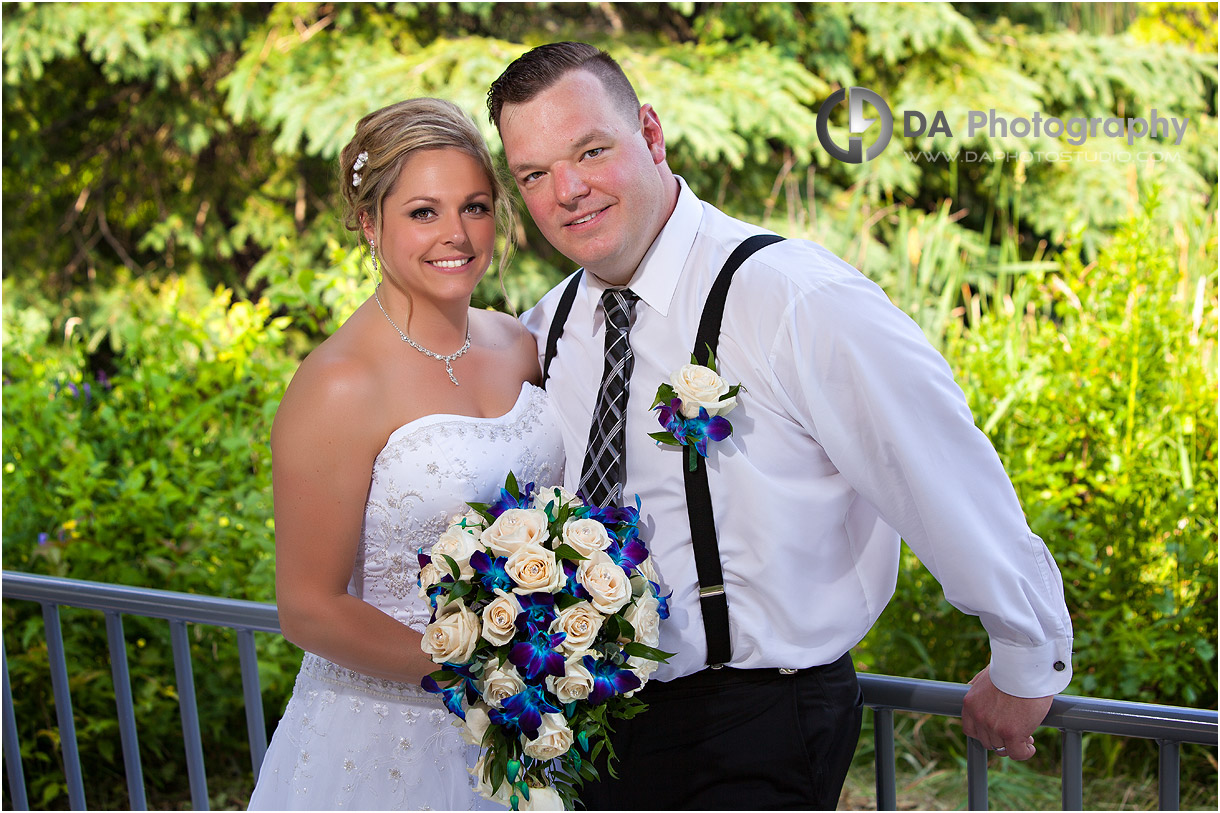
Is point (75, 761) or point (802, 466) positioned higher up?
point (802, 466)

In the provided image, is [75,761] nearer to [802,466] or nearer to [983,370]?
[802,466]

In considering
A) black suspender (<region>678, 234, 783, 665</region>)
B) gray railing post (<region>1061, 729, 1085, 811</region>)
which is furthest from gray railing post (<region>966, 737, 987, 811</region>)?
black suspender (<region>678, 234, 783, 665</region>)

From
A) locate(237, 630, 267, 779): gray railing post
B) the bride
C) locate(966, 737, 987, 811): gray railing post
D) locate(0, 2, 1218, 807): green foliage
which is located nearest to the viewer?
locate(966, 737, 987, 811): gray railing post

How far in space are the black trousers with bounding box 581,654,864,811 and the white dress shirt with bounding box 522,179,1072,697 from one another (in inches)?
2.2

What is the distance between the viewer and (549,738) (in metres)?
1.66

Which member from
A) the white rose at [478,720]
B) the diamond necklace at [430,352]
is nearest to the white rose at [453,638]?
the white rose at [478,720]

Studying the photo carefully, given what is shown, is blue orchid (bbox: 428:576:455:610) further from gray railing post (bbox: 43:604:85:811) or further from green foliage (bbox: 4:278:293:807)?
green foliage (bbox: 4:278:293:807)

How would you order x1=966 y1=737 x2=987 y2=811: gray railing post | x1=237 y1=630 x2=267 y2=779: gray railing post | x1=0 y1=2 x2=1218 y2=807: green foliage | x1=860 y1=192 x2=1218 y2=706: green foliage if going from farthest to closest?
x1=0 y1=2 x2=1218 y2=807: green foliage → x1=860 y1=192 x2=1218 y2=706: green foliage → x1=237 y1=630 x2=267 y2=779: gray railing post → x1=966 y1=737 x2=987 y2=811: gray railing post

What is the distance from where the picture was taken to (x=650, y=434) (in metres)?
1.88

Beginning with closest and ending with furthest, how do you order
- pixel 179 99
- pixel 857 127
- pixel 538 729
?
pixel 538 729, pixel 857 127, pixel 179 99

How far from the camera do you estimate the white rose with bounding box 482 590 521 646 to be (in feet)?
5.39

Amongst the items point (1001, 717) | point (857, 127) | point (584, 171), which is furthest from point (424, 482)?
point (857, 127)

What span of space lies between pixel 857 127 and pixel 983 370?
3479mm

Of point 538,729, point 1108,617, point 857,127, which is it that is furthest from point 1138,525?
point 857,127
